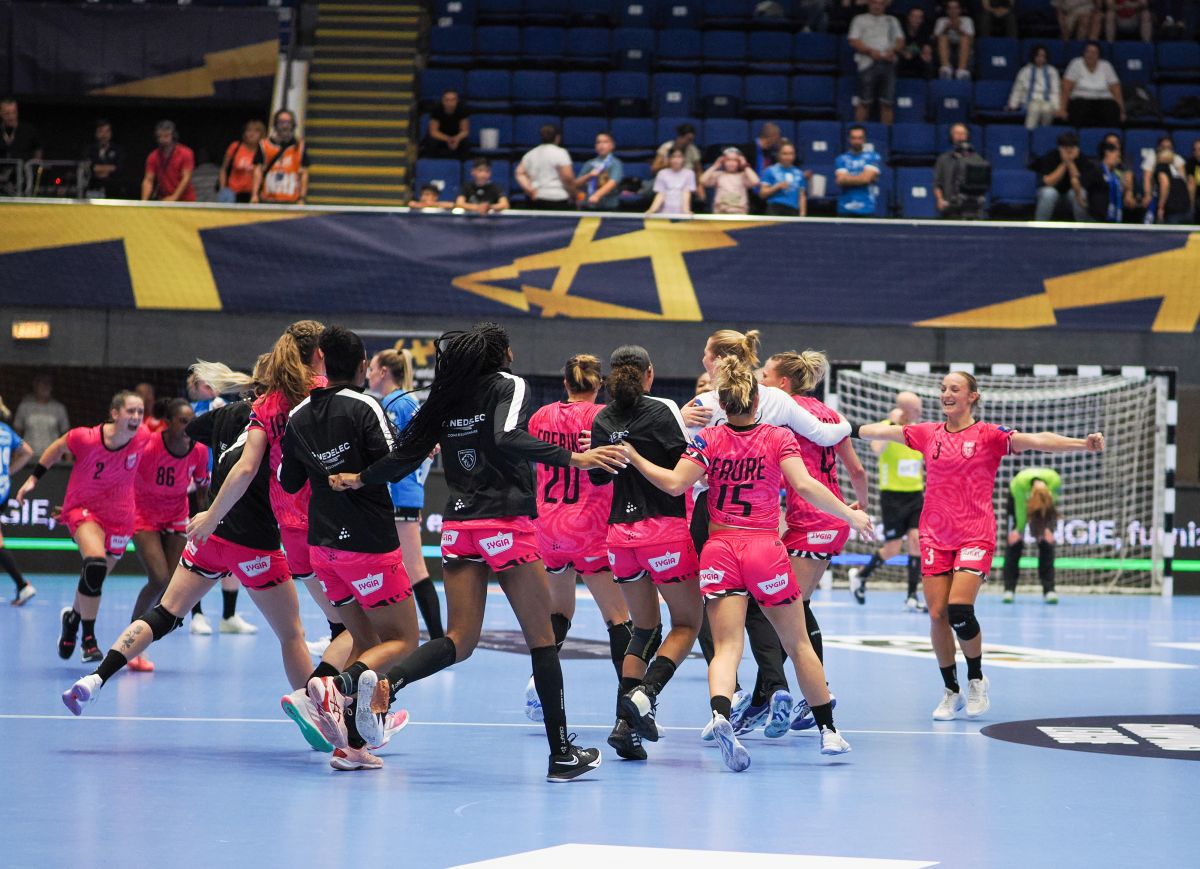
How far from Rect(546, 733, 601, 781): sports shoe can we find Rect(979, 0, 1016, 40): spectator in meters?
18.7

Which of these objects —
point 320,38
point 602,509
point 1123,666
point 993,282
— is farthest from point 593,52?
point 602,509

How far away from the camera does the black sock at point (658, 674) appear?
697 centimetres

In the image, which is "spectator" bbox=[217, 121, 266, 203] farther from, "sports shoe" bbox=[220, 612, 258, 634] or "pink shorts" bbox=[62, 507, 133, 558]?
"pink shorts" bbox=[62, 507, 133, 558]

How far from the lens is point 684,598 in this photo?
7.16m

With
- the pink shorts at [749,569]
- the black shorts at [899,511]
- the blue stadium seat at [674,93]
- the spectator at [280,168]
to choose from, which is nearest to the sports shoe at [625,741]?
the pink shorts at [749,569]

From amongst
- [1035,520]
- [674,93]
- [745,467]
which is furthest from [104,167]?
[745,467]

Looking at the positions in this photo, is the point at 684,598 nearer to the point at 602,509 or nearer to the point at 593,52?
the point at 602,509

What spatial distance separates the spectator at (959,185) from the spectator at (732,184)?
234 cm

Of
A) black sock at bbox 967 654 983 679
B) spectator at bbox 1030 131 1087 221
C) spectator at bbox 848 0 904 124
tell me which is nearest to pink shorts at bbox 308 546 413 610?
black sock at bbox 967 654 983 679

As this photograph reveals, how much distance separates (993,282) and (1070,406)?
7.07 feet

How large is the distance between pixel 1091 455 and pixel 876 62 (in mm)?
6125

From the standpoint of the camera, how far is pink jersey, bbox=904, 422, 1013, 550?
28.0 feet

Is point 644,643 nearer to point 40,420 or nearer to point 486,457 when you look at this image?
point 486,457

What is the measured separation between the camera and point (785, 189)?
18.7 metres
